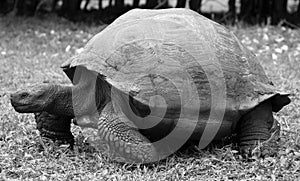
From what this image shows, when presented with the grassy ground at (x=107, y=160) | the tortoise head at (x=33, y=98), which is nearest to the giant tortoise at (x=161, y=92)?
the tortoise head at (x=33, y=98)

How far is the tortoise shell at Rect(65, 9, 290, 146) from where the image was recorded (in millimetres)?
3447

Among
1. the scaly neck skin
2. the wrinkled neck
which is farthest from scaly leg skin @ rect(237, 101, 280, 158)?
the wrinkled neck

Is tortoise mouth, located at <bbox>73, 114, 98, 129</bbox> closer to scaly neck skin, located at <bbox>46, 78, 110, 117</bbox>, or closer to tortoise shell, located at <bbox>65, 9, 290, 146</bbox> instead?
scaly neck skin, located at <bbox>46, 78, 110, 117</bbox>

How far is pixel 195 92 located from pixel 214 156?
47 centimetres

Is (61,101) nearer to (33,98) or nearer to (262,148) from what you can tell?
(33,98)

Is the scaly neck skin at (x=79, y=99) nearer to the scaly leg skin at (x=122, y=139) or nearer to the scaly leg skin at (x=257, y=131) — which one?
the scaly leg skin at (x=122, y=139)

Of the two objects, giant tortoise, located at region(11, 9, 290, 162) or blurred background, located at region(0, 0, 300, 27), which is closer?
giant tortoise, located at region(11, 9, 290, 162)

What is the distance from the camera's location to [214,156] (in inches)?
144

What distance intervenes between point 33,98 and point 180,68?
944 mm

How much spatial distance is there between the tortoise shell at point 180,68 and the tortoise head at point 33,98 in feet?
0.80

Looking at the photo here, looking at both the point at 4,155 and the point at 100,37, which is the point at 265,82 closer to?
the point at 100,37

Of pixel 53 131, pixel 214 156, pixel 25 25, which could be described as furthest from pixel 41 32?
pixel 214 156

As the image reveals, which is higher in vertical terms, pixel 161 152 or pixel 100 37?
pixel 100 37

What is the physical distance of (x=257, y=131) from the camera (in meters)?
3.75
